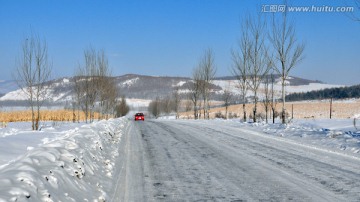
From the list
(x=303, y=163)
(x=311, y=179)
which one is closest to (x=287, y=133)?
(x=303, y=163)

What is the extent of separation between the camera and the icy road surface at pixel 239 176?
629cm

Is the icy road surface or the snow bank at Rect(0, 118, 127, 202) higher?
the snow bank at Rect(0, 118, 127, 202)

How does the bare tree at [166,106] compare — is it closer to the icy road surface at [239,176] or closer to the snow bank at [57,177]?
the icy road surface at [239,176]

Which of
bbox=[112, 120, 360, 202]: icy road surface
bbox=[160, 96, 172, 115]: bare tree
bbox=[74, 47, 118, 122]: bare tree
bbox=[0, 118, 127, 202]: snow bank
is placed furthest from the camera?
bbox=[160, 96, 172, 115]: bare tree

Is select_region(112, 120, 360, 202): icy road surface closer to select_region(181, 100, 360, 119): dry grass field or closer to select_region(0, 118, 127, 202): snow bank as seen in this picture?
select_region(0, 118, 127, 202): snow bank

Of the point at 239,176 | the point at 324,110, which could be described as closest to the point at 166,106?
the point at 324,110

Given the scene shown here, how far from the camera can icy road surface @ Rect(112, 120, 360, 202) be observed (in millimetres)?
6293

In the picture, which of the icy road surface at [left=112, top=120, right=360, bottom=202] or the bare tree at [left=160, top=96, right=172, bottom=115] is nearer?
the icy road surface at [left=112, top=120, right=360, bottom=202]

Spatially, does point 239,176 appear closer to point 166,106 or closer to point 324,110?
point 324,110

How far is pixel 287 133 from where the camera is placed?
18641mm

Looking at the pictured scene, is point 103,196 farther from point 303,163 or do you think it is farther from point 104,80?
point 104,80

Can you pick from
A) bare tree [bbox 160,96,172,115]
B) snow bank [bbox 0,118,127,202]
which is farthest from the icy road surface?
bare tree [bbox 160,96,172,115]

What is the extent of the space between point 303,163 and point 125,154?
5.75 metres

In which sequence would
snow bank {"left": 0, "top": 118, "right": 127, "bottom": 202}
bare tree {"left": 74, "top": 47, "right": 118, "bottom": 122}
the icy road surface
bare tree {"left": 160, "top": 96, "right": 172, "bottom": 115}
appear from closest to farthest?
snow bank {"left": 0, "top": 118, "right": 127, "bottom": 202}
the icy road surface
bare tree {"left": 74, "top": 47, "right": 118, "bottom": 122}
bare tree {"left": 160, "top": 96, "right": 172, "bottom": 115}
